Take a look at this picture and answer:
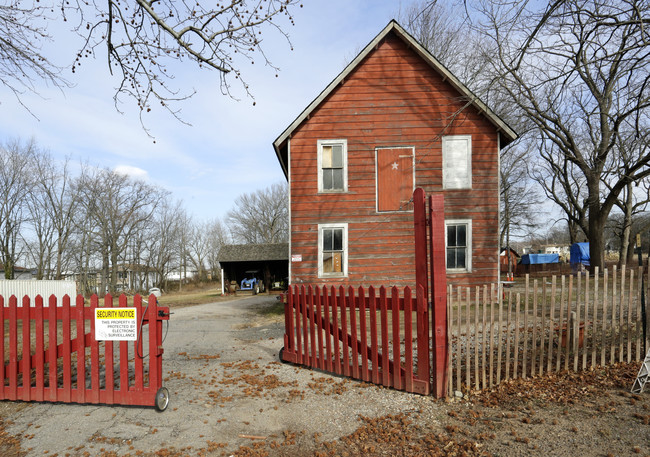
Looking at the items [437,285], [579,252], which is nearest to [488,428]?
[437,285]

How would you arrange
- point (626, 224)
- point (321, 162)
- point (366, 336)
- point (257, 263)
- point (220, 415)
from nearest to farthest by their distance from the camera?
1. point (220, 415)
2. point (366, 336)
3. point (321, 162)
4. point (626, 224)
5. point (257, 263)

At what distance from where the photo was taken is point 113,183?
44969mm

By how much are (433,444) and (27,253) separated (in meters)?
52.8

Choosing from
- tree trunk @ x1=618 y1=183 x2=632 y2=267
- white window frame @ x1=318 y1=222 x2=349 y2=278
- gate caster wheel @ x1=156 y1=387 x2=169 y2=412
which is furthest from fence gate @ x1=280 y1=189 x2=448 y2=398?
tree trunk @ x1=618 y1=183 x2=632 y2=267

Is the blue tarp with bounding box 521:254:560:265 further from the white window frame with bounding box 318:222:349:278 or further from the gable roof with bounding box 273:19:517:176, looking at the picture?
the white window frame with bounding box 318:222:349:278

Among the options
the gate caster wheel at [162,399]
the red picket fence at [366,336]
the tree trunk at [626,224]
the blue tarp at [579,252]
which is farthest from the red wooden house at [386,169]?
the blue tarp at [579,252]

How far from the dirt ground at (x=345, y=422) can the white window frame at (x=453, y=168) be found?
8.12 metres

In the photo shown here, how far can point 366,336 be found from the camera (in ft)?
18.0

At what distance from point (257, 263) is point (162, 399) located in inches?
1181

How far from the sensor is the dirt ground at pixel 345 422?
366 centimetres

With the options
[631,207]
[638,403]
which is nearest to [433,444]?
[638,403]

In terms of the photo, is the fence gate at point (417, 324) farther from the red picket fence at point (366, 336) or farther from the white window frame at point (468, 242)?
the white window frame at point (468, 242)

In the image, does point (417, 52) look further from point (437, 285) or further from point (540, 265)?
point (540, 265)

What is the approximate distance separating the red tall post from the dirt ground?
0.34 m
